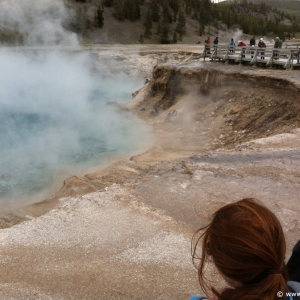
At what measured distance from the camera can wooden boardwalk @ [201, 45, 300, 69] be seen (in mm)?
12617

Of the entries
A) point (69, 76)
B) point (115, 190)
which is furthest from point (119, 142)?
point (69, 76)

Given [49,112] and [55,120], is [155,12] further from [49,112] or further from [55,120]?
[55,120]

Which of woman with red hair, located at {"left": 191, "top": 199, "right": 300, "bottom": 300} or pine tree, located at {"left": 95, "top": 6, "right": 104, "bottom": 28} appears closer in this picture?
woman with red hair, located at {"left": 191, "top": 199, "right": 300, "bottom": 300}

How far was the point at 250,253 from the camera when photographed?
1146mm

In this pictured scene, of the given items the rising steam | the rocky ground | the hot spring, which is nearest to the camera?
the rocky ground

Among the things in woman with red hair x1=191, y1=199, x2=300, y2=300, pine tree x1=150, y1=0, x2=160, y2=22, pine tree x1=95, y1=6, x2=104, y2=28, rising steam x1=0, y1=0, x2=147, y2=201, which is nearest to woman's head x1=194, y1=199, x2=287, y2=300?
woman with red hair x1=191, y1=199, x2=300, y2=300

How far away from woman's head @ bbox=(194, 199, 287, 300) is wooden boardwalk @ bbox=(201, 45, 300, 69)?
40.9 feet

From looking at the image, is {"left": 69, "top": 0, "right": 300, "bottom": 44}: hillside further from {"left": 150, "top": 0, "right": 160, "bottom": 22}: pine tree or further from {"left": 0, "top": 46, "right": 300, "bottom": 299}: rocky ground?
{"left": 0, "top": 46, "right": 300, "bottom": 299}: rocky ground

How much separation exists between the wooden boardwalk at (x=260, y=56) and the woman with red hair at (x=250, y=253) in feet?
40.9

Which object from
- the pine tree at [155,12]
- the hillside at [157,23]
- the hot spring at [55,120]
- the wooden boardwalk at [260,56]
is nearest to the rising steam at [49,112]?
the hot spring at [55,120]

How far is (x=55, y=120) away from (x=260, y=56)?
25.9 ft

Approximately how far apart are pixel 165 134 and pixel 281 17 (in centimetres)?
8925

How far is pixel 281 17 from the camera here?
89.6 meters

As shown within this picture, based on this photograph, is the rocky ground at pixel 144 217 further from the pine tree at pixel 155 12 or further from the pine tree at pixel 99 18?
the pine tree at pixel 155 12
